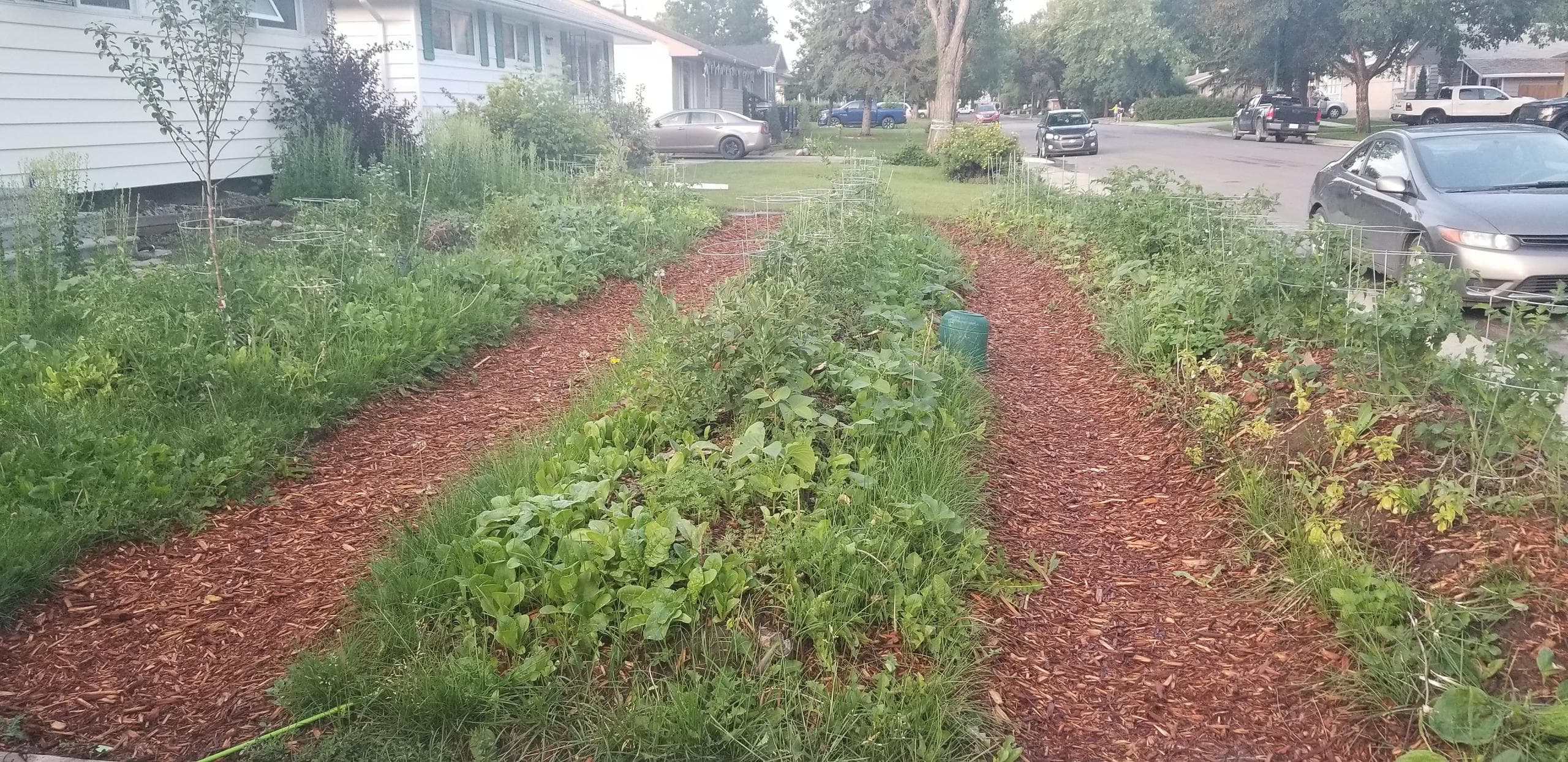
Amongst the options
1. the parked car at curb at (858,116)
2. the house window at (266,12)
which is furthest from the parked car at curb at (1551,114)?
the parked car at curb at (858,116)

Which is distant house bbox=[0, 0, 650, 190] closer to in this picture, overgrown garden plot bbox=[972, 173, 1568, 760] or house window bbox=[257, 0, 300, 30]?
house window bbox=[257, 0, 300, 30]

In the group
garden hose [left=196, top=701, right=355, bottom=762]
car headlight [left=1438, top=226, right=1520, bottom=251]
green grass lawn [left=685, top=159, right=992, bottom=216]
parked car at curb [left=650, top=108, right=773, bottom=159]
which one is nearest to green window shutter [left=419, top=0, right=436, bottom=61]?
green grass lawn [left=685, top=159, right=992, bottom=216]

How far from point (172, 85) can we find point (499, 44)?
9.08 m

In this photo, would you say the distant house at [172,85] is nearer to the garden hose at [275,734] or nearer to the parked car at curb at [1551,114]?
the garden hose at [275,734]

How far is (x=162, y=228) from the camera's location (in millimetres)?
9844

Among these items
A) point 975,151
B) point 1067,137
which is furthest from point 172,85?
point 1067,137

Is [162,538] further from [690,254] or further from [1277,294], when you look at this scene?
[690,254]

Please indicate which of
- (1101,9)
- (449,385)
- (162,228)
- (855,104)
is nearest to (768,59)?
(855,104)

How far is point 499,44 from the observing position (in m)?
19.1

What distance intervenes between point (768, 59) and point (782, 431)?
48837 mm

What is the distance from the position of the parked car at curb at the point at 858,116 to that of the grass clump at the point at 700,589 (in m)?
51.9

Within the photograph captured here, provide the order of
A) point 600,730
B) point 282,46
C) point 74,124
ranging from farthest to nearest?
point 282,46 < point 74,124 < point 600,730

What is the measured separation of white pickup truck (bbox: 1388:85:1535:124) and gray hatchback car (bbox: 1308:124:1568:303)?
97.9 feet

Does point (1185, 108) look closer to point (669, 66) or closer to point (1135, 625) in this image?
point (669, 66)
